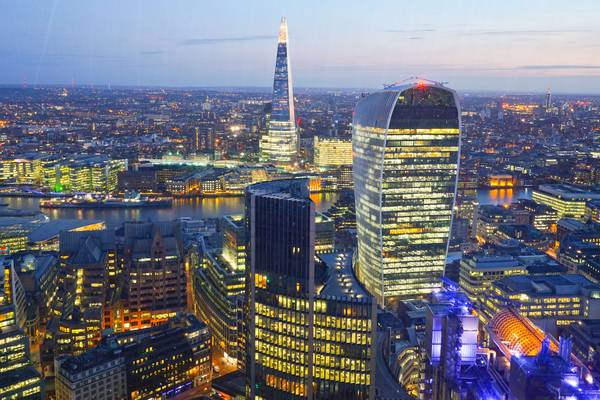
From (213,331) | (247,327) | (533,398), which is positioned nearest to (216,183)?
(213,331)

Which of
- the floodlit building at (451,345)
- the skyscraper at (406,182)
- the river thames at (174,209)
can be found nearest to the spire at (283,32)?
the river thames at (174,209)

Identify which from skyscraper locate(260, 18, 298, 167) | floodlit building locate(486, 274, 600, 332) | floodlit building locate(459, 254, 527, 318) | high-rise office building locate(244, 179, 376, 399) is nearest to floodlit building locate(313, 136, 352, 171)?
skyscraper locate(260, 18, 298, 167)

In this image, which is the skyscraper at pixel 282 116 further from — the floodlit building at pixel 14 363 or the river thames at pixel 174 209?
the floodlit building at pixel 14 363

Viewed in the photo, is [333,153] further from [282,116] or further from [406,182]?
[406,182]

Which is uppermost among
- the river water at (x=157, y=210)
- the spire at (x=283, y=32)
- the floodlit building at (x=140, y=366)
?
the spire at (x=283, y=32)

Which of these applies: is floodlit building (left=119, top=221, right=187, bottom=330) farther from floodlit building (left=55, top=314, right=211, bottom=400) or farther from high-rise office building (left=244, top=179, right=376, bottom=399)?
high-rise office building (left=244, top=179, right=376, bottom=399)

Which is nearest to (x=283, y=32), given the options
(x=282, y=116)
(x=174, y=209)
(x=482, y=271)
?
(x=282, y=116)

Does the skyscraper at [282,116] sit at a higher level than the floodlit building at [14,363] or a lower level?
higher
